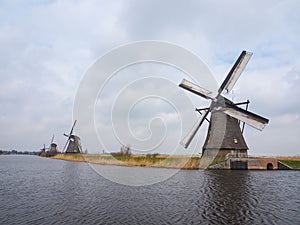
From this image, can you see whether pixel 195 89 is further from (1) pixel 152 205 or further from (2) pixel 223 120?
(1) pixel 152 205

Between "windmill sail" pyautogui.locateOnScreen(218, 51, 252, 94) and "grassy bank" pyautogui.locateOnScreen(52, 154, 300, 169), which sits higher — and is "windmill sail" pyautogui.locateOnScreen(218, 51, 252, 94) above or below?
above

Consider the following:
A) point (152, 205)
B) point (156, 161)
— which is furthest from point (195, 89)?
point (152, 205)

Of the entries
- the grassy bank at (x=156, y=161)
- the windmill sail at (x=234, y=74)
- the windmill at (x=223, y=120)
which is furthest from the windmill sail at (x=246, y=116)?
the grassy bank at (x=156, y=161)

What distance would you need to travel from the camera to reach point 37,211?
10070mm

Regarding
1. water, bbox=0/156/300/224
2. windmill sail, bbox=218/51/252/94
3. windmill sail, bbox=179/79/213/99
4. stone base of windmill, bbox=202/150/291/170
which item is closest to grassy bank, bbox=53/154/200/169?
stone base of windmill, bbox=202/150/291/170

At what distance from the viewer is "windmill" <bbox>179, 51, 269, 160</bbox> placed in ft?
90.4

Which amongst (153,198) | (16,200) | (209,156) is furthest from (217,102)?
(16,200)

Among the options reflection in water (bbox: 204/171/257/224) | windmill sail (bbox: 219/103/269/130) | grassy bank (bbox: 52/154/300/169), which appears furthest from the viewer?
grassy bank (bbox: 52/154/300/169)

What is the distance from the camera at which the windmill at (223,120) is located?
27.6m

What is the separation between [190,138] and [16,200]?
704 inches

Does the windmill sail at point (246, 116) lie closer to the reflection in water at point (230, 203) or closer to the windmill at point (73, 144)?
the reflection in water at point (230, 203)

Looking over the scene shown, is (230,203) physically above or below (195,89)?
below

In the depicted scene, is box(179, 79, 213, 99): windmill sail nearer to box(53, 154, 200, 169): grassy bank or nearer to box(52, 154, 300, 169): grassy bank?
box(52, 154, 300, 169): grassy bank

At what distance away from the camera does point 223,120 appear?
28.2 meters
